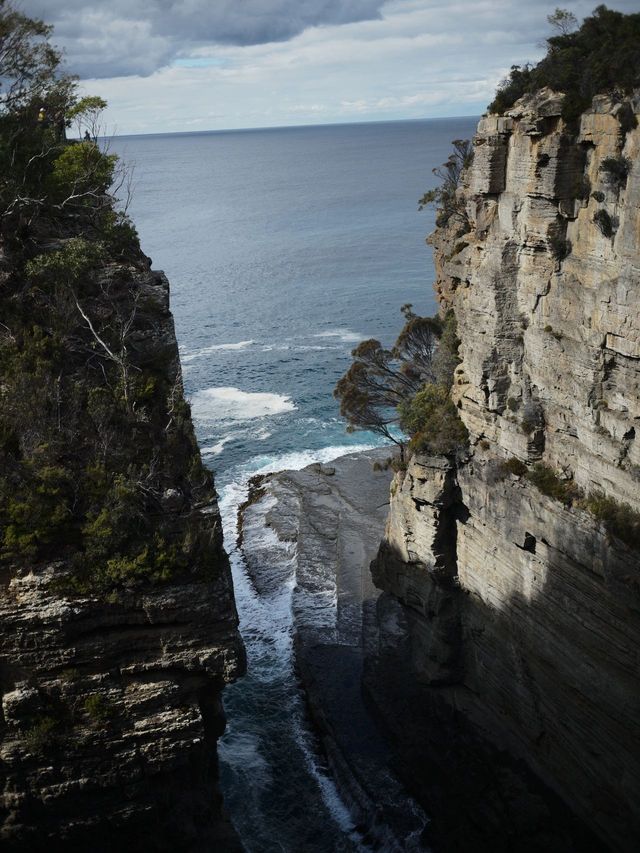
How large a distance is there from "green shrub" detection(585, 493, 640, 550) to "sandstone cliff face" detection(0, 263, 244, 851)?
38.2 feet

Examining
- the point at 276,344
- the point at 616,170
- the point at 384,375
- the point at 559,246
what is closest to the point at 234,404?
the point at 276,344

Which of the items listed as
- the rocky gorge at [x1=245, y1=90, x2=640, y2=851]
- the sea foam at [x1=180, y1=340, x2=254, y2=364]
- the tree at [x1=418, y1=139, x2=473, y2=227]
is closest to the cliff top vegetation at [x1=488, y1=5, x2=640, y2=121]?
the rocky gorge at [x1=245, y1=90, x2=640, y2=851]

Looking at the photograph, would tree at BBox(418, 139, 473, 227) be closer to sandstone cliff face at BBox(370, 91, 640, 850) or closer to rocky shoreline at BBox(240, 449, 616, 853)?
sandstone cliff face at BBox(370, 91, 640, 850)

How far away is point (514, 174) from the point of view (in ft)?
95.7

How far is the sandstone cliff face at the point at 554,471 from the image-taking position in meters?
25.4

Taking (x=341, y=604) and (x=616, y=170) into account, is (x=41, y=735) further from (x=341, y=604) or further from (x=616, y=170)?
(x=341, y=604)

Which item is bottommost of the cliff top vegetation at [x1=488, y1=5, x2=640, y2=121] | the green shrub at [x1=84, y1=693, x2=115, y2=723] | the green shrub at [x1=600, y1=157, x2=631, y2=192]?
the green shrub at [x1=84, y1=693, x2=115, y2=723]

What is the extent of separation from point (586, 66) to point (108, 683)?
23.0 m

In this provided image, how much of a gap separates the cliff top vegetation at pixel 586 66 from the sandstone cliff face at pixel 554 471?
663 mm

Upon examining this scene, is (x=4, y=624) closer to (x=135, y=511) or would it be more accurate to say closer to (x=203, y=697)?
(x=135, y=511)

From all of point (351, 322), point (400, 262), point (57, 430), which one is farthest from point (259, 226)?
point (57, 430)

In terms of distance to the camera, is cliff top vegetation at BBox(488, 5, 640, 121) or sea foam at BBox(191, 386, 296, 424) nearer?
cliff top vegetation at BBox(488, 5, 640, 121)

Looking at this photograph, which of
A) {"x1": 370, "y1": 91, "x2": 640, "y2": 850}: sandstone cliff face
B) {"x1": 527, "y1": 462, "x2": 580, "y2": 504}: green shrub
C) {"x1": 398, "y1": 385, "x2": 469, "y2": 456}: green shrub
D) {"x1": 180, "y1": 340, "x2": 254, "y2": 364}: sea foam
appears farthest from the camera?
{"x1": 180, "y1": 340, "x2": 254, "y2": 364}: sea foam

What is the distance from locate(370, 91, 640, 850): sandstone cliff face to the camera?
2539 centimetres
